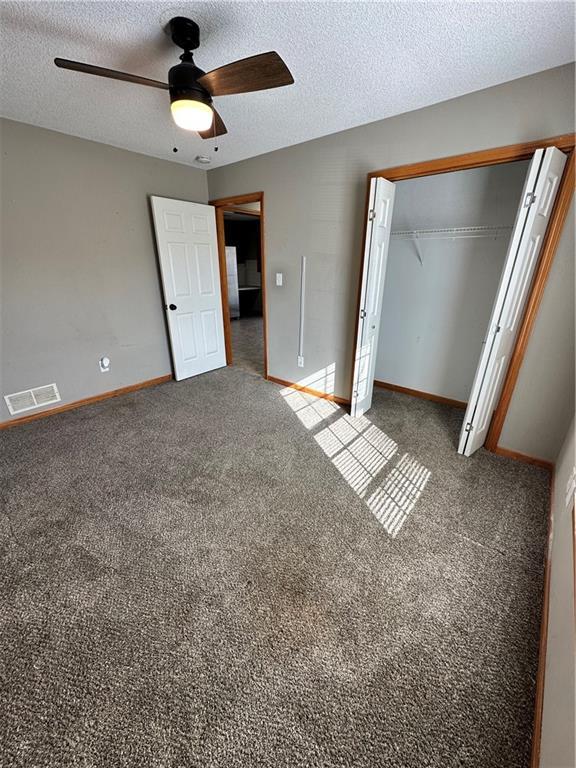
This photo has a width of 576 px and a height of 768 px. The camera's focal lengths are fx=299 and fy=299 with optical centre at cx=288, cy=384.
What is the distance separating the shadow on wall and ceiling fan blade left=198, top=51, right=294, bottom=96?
220 centimetres

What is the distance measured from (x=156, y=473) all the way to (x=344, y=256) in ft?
7.86

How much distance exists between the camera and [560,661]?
94 cm

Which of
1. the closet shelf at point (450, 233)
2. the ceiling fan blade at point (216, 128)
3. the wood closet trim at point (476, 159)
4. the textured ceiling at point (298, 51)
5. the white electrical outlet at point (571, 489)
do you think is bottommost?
the white electrical outlet at point (571, 489)

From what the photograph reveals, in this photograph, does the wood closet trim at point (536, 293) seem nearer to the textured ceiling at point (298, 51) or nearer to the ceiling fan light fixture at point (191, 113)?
the textured ceiling at point (298, 51)

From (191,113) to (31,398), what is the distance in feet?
8.96

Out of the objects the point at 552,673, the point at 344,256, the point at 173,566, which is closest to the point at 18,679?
the point at 173,566

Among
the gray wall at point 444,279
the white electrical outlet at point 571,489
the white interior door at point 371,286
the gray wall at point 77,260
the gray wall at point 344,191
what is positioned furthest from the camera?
the gray wall at point 444,279

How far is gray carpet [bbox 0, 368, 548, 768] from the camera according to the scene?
0.98 meters

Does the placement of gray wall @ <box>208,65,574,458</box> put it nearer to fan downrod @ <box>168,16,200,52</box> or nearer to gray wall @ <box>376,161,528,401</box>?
gray wall @ <box>376,161,528,401</box>

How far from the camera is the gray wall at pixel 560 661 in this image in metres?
0.76

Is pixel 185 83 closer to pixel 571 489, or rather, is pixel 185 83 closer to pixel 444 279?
pixel 444 279

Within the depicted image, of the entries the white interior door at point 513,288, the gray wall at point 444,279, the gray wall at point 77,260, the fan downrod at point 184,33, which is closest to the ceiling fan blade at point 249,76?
the fan downrod at point 184,33

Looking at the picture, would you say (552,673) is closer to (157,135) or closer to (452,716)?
(452,716)

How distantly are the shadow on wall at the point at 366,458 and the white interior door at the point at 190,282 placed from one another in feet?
4.55
